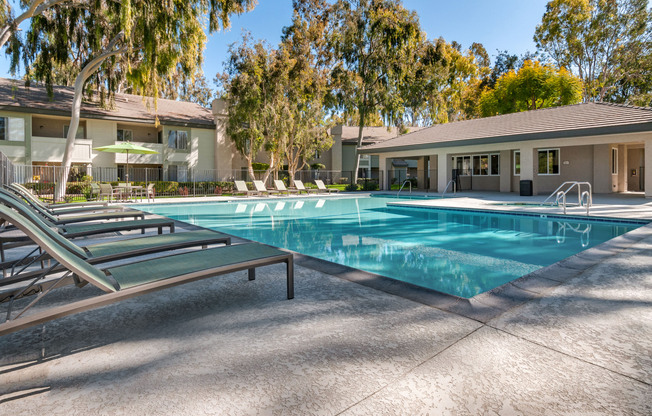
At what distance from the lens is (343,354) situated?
2.30 meters

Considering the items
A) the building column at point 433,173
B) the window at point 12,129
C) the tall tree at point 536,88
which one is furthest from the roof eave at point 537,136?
the window at point 12,129

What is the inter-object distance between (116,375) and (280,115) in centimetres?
2120

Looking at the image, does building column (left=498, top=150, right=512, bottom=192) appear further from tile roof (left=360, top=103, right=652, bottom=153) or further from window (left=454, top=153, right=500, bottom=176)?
tile roof (left=360, top=103, right=652, bottom=153)

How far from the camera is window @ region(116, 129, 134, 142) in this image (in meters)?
24.2

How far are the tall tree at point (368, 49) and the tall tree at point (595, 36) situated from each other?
1219 centimetres

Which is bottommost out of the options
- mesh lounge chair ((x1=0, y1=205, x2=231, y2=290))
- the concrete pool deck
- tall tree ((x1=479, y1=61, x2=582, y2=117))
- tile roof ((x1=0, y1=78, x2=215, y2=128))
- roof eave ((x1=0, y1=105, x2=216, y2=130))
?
the concrete pool deck

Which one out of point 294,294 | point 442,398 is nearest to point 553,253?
point 294,294

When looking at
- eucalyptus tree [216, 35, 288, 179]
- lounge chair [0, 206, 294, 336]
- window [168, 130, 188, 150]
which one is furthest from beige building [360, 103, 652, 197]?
lounge chair [0, 206, 294, 336]

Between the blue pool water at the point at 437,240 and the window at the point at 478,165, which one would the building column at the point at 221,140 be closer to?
the blue pool water at the point at 437,240

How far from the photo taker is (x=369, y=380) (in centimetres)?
202

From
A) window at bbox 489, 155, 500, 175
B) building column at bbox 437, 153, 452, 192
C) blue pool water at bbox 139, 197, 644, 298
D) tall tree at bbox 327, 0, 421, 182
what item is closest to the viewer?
blue pool water at bbox 139, 197, 644, 298

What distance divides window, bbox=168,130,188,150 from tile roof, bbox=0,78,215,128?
0.89m

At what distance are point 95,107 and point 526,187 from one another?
2447 cm

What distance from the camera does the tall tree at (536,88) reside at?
28719mm
